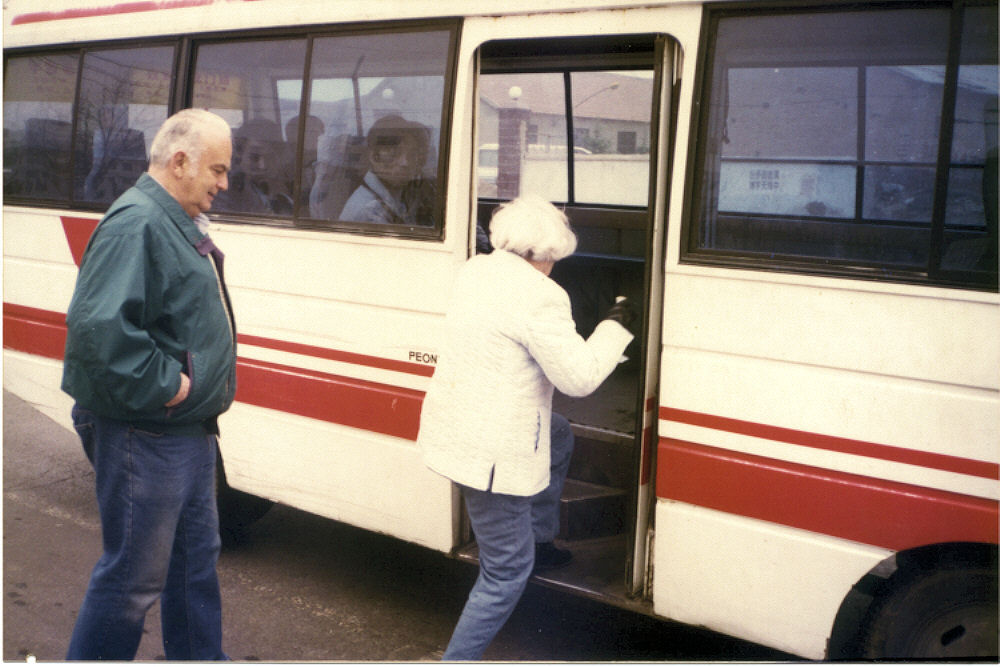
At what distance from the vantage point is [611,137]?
5.18m

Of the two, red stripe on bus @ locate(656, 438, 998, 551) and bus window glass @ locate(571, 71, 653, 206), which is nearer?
red stripe on bus @ locate(656, 438, 998, 551)

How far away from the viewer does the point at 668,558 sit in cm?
291

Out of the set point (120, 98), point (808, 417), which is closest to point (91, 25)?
point (120, 98)

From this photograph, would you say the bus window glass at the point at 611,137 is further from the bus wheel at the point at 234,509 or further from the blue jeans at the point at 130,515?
the blue jeans at the point at 130,515

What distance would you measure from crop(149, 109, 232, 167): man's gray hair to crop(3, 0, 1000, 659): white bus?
91 cm

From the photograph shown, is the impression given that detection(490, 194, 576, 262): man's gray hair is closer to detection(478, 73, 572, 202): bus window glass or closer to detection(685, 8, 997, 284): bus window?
detection(685, 8, 997, 284): bus window

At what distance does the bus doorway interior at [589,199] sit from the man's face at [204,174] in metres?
0.97

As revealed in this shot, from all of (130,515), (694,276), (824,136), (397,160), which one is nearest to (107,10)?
(397,160)

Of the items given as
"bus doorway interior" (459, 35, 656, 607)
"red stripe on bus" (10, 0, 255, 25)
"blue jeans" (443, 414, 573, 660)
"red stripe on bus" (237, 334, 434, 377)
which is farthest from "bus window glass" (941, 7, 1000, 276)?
"red stripe on bus" (10, 0, 255, 25)

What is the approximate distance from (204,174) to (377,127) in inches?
37.4

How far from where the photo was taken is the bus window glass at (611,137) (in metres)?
4.78

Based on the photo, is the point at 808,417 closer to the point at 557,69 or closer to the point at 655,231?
the point at 655,231

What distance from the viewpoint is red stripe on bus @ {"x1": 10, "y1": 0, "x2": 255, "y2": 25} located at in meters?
3.88

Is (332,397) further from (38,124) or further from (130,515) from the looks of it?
(38,124)
